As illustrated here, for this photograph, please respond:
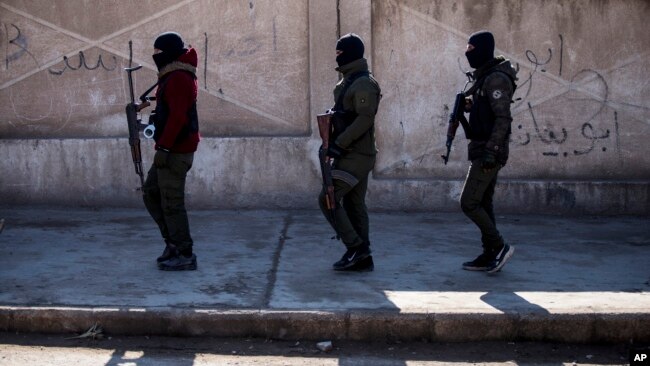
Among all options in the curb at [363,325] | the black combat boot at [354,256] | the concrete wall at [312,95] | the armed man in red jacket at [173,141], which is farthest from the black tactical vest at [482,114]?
the concrete wall at [312,95]

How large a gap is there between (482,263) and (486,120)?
3.69ft

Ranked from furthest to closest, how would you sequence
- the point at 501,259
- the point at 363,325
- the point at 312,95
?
the point at 312,95 < the point at 501,259 < the point at 363,325

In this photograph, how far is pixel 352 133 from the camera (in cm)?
698

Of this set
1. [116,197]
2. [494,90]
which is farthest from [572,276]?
[116,197]

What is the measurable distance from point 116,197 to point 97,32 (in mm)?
1654

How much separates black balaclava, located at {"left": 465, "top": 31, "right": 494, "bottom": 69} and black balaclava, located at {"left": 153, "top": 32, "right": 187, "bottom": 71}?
2045 mm

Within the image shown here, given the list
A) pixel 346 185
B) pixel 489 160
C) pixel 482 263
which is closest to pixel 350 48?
pixel 346 185

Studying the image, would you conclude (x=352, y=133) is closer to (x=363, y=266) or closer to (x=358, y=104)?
(x=358, y=104)

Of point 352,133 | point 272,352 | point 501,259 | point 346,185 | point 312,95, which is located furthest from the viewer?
point 312,95

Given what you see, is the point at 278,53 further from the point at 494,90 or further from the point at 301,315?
the point at 301,315

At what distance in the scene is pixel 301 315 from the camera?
6113mm

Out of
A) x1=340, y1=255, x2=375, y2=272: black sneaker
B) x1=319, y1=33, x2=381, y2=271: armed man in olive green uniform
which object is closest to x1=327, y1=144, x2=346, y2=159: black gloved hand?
x1=319, y1=33, x2=381, y2=271: armed man in olive green uniform

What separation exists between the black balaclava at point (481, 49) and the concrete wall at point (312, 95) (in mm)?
2779

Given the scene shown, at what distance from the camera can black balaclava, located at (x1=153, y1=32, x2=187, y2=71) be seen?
6.91 m
